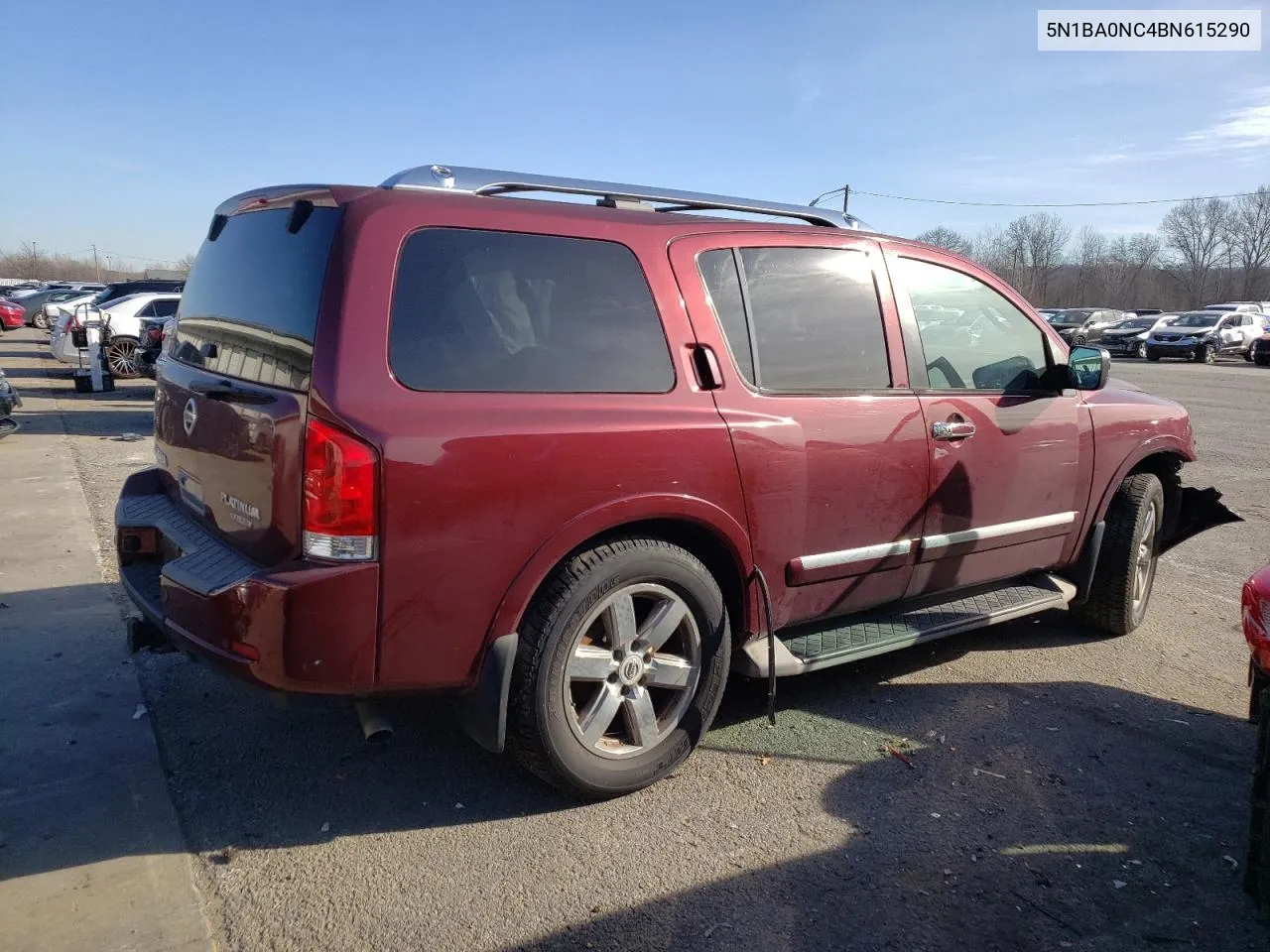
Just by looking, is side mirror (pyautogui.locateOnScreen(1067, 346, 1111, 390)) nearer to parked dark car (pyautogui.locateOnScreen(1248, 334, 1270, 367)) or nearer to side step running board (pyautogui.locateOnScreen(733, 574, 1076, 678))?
side step running board (pyautogui.locateOnScreen(733, 574, 1076, 678))

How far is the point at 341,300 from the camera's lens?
269 cm

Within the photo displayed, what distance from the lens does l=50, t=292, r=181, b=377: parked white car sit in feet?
58.7

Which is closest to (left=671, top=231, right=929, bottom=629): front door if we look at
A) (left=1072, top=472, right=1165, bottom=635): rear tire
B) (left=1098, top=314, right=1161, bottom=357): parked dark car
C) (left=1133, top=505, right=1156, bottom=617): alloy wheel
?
(left=1072, top=472, right=1165, bottom=635): rear tire

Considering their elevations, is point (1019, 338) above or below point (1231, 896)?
above

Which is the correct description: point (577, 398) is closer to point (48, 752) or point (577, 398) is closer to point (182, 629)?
point (182, 629)

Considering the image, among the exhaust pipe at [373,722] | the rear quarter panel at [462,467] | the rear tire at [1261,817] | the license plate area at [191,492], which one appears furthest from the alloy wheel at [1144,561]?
the license plate area at [191,492]

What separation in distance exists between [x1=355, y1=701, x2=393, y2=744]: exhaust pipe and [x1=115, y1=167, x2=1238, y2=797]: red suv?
0.14m

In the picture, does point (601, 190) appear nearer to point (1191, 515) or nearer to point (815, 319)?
point (815, 319)

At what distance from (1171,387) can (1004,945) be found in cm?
2292

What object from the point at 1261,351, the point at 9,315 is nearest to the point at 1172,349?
the point at 1261,351

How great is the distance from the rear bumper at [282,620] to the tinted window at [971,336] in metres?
2.55

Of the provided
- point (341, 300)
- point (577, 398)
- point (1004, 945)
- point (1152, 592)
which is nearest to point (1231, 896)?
point (1004, 945)

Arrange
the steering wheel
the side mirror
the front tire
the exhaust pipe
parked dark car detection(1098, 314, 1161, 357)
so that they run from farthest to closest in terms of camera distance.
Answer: parked dark car detection(1098, 314, 1161, 357) < the side mirror < the steering wheel < the front tire < the exhaust pipe

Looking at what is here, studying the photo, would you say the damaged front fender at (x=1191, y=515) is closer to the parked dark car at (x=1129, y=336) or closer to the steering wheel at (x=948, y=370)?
the steering wheel at (x=948, y=370)
